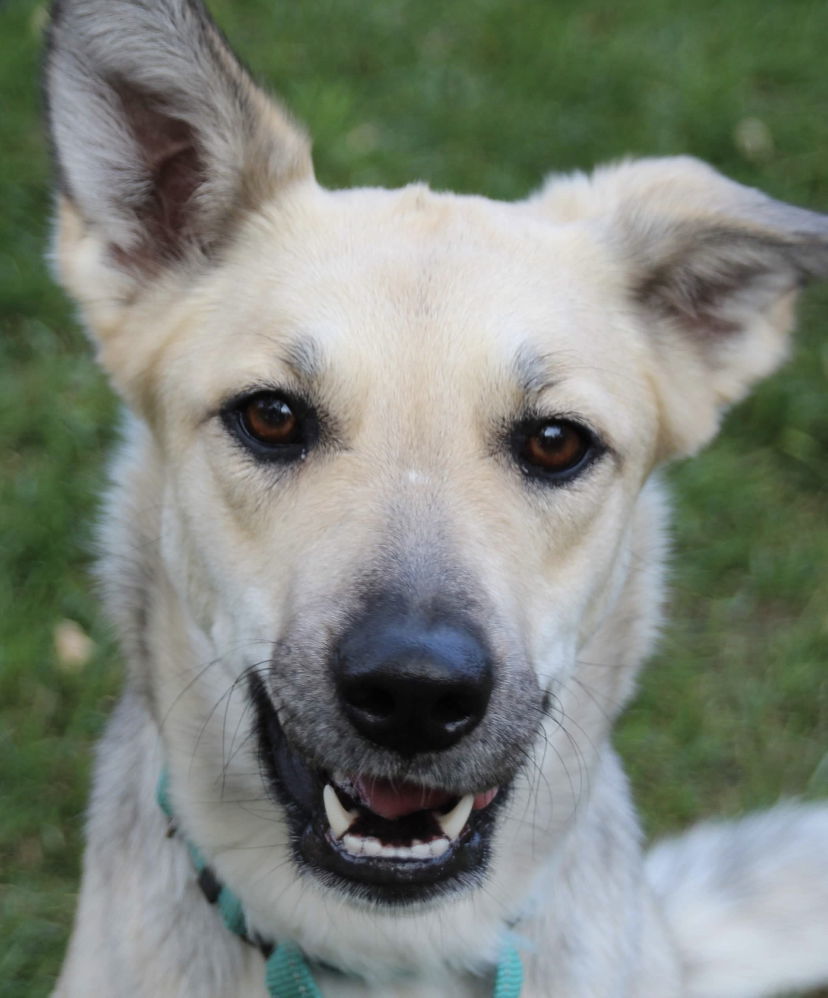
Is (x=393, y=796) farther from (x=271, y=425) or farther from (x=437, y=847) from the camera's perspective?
(x=271, y=425)

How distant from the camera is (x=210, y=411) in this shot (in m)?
2.80

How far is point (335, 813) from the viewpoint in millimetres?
2623

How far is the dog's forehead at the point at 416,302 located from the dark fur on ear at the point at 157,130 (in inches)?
5.0

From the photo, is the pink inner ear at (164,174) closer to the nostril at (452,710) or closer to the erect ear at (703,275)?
the erect ear at (703,275)

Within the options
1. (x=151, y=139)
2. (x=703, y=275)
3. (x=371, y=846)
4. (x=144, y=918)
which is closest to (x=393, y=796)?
(x=371, y=846)

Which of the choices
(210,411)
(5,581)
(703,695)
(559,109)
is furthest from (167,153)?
(559,109)

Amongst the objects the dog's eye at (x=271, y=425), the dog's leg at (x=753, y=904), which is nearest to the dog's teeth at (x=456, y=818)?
the dog's eye at (x=271, y=425)

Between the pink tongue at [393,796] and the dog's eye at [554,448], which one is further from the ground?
the dog's eye at [554,448]

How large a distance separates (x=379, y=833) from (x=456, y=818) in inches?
6.9

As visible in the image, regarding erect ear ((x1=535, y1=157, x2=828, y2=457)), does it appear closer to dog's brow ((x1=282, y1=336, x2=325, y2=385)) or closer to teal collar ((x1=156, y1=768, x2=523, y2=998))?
dog's brow ((x1=282, y1=336, x2=325, y2=385))

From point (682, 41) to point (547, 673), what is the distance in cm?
542

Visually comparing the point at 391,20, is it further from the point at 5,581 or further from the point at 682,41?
the point at 5,581

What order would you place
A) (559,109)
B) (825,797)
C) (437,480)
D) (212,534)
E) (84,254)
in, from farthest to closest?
(559,109), (825,797), (84,254), (212,534), (437,480)

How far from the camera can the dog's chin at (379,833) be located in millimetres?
2570
